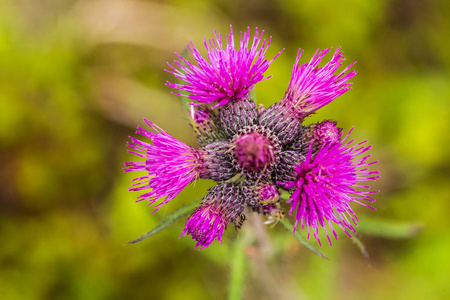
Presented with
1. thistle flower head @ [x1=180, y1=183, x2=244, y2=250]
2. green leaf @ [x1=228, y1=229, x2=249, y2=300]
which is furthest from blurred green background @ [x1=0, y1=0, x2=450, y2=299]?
thistle flower head @ [x1=180, y1=183, x2=244, y2=250]

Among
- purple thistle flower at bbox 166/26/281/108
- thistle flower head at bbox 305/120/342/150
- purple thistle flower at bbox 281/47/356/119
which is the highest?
purple thistle flower at bbox 166/26/281/108

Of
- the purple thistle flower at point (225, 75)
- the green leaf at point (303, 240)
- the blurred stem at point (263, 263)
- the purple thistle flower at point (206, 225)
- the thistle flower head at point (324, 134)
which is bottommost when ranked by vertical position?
the blurred stem at point (263, 263)

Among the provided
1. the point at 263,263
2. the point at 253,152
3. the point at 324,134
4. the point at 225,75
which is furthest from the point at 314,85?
the point at 263,263

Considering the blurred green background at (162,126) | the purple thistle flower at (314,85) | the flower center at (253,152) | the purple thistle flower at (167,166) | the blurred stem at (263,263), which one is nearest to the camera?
the flower center at (253,152)

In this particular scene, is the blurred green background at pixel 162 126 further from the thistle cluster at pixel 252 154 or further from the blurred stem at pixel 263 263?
the thistle cluster at pixel 252 154

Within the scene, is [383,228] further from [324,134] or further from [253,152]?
[253,152]

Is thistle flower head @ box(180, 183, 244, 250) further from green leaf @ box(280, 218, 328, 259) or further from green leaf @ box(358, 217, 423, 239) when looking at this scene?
green leaf @ box(358, 217, 423, 239)

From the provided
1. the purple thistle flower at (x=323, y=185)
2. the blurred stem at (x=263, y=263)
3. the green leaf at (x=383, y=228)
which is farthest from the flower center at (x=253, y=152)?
the green leaf at (x=383, y=228)
